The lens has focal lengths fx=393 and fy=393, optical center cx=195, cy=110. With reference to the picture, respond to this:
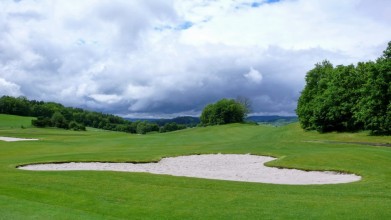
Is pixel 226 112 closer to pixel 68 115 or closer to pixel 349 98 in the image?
pixel 68 115

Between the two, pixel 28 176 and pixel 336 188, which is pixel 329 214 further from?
pixel 28 176

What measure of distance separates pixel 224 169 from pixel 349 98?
4399 cm

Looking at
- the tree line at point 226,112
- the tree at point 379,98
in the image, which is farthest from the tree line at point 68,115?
the tree at point 379,98

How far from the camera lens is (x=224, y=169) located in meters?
28.4

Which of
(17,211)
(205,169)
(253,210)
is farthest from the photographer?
(205,169)

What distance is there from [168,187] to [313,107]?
5930 cm

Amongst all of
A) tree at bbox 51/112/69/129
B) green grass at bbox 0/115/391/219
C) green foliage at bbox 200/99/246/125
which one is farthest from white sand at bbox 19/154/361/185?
green foliage at bbox 200/99/246/125

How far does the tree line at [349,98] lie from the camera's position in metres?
54.2

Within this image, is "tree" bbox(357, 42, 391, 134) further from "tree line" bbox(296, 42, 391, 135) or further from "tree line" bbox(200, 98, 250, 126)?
"tree line" bbox(200, 98, 250, 126)

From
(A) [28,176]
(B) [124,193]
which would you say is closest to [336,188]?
(B) [124,193]

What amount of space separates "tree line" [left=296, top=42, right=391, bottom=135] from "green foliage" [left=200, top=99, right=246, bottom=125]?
76.9 metres

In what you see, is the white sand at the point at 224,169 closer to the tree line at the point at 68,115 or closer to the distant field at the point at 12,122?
the distant field at the point at 12,122

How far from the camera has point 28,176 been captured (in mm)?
20359

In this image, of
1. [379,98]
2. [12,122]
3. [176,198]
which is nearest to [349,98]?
[379,98]
